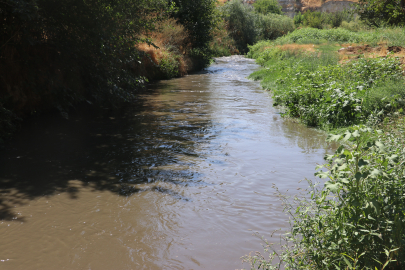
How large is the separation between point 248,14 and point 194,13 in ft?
79.4

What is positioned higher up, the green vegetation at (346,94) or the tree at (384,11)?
the tree at (384,11)

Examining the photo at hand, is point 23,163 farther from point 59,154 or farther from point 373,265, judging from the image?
point 373,265

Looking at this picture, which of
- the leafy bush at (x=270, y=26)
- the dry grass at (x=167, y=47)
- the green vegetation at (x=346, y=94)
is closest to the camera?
the green vegetation at (x=346, y=94)

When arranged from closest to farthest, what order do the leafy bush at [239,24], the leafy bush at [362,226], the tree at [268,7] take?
the leafy bush at [362,226]
the leafy bush at [239,24]
the tree at [268,7]

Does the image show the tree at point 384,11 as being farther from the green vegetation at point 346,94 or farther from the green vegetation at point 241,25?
the green vegetation at point 241,25

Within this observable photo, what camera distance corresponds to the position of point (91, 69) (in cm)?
889

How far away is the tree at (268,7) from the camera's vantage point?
6946 cm

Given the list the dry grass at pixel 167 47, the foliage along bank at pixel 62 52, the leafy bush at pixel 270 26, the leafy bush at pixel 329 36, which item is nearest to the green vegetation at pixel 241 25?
the leafy bush at pixel 270 26

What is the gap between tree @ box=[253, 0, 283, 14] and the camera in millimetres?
69456

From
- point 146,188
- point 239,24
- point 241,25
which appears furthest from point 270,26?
point 146,188

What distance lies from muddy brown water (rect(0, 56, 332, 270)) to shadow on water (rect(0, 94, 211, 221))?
2cm

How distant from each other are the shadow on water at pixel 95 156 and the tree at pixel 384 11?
14372mm

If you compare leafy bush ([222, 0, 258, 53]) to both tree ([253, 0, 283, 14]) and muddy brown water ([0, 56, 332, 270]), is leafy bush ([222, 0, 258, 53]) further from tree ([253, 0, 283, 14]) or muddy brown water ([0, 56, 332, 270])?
muddy brown water ([0, 56, 332, 270])

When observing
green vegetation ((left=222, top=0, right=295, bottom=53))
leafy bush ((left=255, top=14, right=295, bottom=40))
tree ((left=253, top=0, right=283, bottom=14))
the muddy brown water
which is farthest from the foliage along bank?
tree ((left=253, top=0, right=283, bottom=14))
